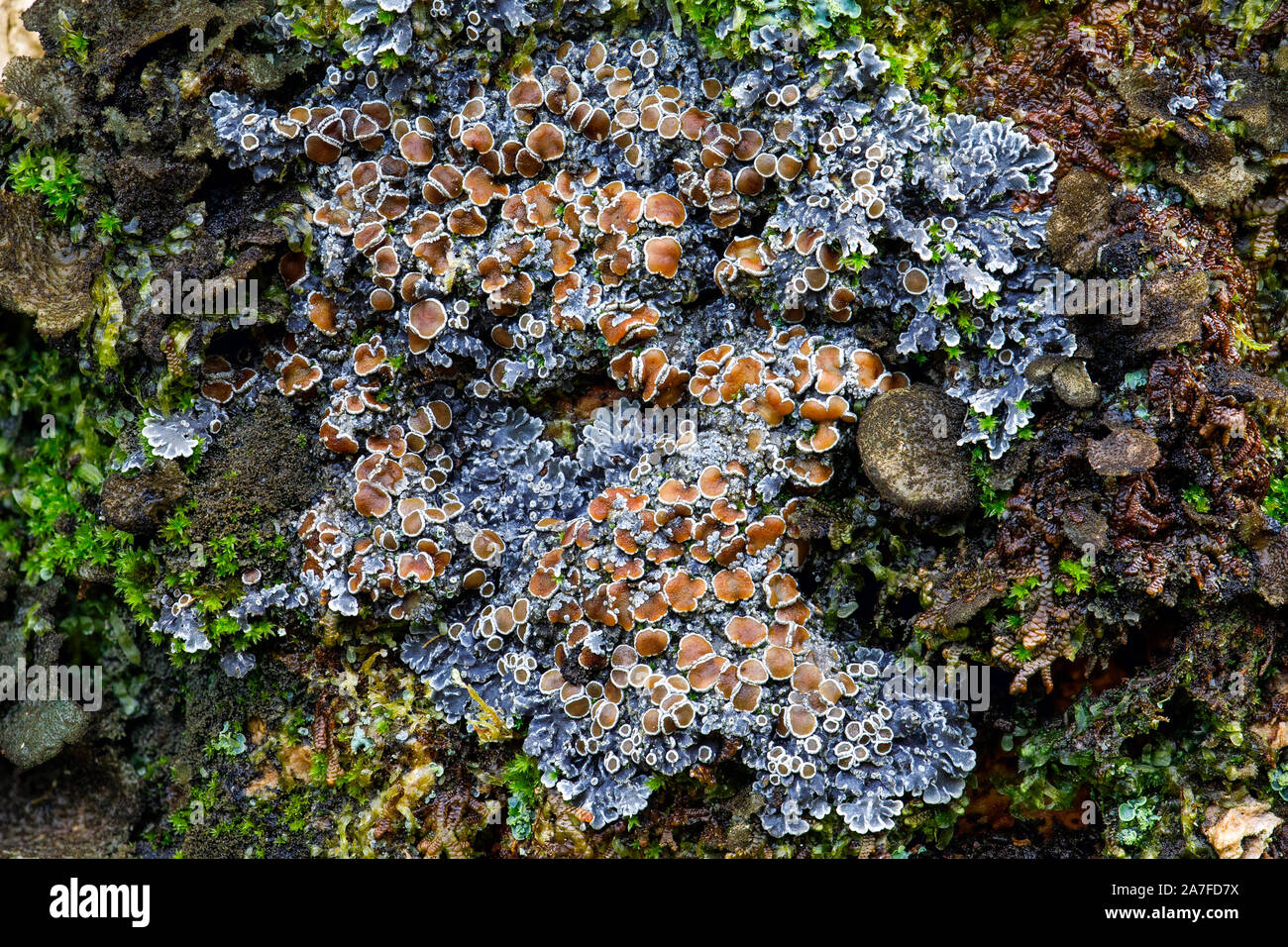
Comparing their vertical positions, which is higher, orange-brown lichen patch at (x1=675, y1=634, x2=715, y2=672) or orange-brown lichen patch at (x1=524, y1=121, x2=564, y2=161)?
orange-brown lichen patch at (x1=524, y1=121, x2=564, y2=161)

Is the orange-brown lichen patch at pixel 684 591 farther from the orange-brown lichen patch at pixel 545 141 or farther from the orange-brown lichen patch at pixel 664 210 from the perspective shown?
the orange-brown lichen patch at pixel 545 141

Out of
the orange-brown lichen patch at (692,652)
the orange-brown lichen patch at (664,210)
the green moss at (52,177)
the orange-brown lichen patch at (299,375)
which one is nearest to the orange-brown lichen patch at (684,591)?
the orange-brown lichen patch at (692,652)

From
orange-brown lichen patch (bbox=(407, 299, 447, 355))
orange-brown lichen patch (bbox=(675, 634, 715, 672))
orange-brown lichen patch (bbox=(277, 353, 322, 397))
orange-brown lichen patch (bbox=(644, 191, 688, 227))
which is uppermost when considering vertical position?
orange-brown lichen patch (bbox=(644, 191, 688, 227))

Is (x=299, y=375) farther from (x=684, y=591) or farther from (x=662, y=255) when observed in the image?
(x=684, y=591)

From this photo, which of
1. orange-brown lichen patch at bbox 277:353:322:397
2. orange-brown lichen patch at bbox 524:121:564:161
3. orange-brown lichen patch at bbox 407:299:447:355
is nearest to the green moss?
orange-brown lichen patch at bbox 277:353:322:397

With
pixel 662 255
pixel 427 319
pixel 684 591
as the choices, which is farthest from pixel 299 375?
pixel 684 591

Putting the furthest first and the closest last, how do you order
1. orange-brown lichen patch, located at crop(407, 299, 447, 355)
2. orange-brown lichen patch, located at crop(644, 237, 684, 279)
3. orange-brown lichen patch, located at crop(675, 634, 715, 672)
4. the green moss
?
1. the green moss
2. orange-brown lichen patch, located at crop(407, 299, 447, 355)
3. orange-brown lichen patch, located at crop(644, 237, 684, 279)
4. orange-brown lichen patch, located at crop(675, 634, 715, 672)

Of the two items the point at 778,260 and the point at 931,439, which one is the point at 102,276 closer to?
the point at 778,260

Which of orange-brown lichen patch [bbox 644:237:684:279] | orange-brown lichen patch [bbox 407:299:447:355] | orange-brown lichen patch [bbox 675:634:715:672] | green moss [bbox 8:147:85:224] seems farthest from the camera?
green moss [bbox 8:147:85:224]

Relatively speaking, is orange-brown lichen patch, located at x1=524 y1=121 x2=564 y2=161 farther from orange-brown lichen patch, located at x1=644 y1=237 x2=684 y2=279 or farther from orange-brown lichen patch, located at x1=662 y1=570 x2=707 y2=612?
orange-brown lichen patch, located at x1=662 y1=570 x2=707 y2=612

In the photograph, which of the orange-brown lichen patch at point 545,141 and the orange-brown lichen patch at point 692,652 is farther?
the orange-brown lichen patch at point 545,141

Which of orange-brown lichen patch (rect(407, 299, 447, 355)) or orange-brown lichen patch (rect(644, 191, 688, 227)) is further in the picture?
orange-brown lichen patch (rect(407, 299, 447, 355))

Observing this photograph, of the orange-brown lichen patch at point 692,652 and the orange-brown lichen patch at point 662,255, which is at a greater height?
the orange-brown lichen patch at point 662,255
